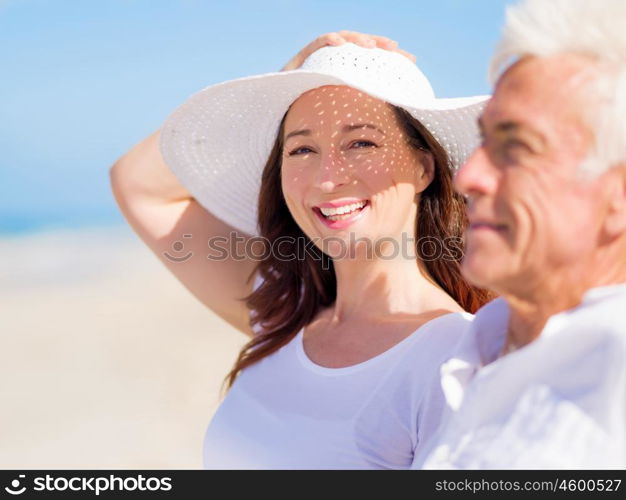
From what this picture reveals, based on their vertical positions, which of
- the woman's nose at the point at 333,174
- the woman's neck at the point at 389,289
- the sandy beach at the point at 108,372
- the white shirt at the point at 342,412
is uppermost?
the sandy beach at the point at 108,372

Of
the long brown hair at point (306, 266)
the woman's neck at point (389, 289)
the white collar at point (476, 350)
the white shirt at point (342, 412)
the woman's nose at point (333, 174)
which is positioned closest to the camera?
the white collar at point (476, 350)

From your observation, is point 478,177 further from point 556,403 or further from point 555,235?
point 556,403

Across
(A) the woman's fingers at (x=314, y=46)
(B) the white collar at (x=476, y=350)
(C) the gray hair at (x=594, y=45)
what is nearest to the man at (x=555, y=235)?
(C) the gray hair at (x=594, y=45)

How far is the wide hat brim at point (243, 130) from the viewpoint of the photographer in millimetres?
2689

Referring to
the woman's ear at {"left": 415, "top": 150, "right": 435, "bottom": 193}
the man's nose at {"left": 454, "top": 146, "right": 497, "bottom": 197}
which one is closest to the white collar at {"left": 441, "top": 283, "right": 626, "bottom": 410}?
the man's nose at {"left": 454, "top": 146, "right": 497, "bottom": 197}

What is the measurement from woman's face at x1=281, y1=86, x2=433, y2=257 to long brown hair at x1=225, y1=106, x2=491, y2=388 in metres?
0.10

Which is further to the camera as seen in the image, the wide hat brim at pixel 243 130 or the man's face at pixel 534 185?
the wide hat brim at pixel 243 130

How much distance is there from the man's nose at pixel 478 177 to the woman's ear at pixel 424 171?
4.39ft

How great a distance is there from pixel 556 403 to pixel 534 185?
34 cm

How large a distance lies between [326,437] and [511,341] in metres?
1.01

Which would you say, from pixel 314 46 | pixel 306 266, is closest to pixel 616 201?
pixel 314 46

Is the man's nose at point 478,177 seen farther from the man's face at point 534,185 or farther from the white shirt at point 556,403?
the white shirt at point 556,403

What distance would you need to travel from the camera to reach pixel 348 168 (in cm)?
264

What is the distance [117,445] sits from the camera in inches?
280
